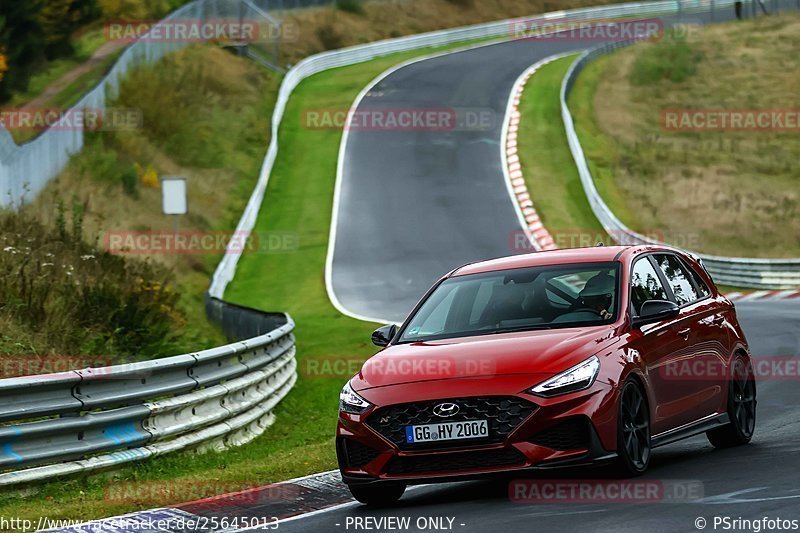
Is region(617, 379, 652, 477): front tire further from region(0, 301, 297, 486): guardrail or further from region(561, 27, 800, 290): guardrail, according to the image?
region(561, 27, 800, 290): guardrail

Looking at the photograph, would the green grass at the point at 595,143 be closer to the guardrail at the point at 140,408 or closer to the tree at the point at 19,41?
the tree at the point at 19,41

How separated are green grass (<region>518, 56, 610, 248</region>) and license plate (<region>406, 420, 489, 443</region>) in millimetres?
26036

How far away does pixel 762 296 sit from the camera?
30.4 m

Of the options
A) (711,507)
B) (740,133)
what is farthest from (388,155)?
(711,507)

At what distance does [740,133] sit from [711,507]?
166ft

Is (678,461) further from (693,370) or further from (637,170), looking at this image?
(637,170)

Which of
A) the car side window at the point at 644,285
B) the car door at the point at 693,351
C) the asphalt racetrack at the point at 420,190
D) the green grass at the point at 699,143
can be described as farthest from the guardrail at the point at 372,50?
the car side window at the point at 644,285

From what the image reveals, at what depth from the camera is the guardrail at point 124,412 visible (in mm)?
10055

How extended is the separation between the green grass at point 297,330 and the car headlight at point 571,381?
284 centimetres

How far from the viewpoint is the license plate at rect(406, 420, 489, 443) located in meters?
8.59

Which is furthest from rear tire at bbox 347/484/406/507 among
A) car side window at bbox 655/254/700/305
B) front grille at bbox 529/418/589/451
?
car side window at bbox 655/254/700/305

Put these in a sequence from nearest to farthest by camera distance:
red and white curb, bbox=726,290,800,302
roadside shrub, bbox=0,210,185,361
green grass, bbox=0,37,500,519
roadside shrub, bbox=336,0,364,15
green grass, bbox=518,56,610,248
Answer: green grass, bbox=0,37,500,519, roadside shrub, bbox=0,210,185,361, red and white curb, bbox=726,290,800,302, green grass, bbox=518,56,610,248, roadside shrub, bbox=336,0,364,15

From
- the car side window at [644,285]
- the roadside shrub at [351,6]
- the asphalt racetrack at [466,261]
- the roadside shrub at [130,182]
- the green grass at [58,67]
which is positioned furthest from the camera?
the roadside shrub at [351,6]

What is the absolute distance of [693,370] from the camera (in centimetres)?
1030
